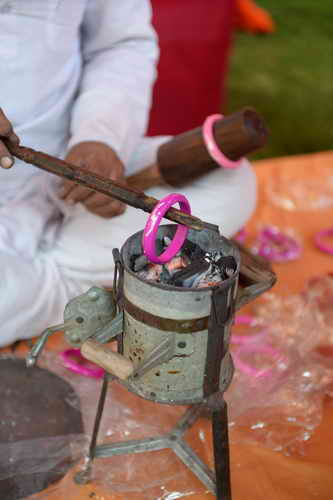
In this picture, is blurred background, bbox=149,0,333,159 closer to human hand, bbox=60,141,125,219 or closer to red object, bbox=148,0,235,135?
red object, bbox=148,0,235,135

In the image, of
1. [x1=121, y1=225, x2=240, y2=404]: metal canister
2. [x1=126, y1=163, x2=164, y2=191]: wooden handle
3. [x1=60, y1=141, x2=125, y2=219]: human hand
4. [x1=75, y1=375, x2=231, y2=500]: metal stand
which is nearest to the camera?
[x1=121, y1=225, x2=240, y2=404]: metal canister

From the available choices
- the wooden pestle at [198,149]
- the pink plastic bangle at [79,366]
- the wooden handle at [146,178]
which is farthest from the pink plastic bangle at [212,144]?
the pink plastic bangle at [79,366]

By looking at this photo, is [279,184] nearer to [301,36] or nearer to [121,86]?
[121,86]

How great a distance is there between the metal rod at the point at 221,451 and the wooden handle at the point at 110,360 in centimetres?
14

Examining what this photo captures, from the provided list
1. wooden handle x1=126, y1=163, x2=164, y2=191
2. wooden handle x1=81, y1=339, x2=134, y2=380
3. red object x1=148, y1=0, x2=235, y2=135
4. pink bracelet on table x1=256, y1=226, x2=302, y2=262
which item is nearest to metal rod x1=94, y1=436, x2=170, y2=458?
wooden handle x1=81, y1=339, x2=134, y2=380

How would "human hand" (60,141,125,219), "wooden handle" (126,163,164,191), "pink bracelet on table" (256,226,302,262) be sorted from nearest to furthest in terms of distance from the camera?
"human hand" (60,141,125,219)
"wooden handle" (126,163,164,191)
"pink bracelet on table" (256,226,302,262)

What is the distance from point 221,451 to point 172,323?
208 millimetres

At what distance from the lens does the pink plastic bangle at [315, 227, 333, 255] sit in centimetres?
147

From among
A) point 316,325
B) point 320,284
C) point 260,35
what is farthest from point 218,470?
point 260,35

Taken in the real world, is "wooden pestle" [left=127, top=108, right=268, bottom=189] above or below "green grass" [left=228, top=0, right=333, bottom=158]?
above

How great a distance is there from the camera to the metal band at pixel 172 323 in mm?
700

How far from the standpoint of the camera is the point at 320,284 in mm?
1315

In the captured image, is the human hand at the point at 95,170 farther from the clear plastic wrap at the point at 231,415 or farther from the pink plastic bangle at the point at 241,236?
the pink plastic bangle at the point at 241,236

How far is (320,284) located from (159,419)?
500mm
